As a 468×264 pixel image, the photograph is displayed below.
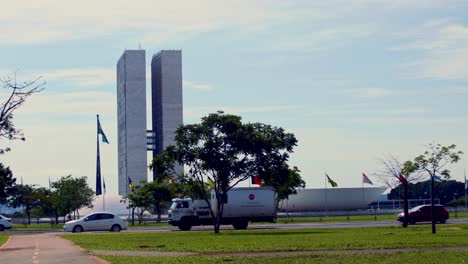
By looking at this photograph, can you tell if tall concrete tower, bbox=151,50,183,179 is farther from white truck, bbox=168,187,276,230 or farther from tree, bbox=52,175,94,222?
white truck, bbox=168,187,276,230

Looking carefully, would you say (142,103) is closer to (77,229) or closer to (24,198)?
(24,198)

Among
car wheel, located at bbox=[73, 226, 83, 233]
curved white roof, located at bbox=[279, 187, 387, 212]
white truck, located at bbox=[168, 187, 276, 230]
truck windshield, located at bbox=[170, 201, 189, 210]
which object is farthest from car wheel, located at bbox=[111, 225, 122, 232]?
curved white roof, located at bbox=[279, 187, 387, 212]

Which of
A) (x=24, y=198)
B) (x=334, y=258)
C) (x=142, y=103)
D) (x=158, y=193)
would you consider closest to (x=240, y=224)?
(x=158, y=193)

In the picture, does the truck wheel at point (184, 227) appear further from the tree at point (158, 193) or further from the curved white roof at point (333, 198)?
the curved white roof at point (333, 198)

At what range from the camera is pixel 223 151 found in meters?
53.0

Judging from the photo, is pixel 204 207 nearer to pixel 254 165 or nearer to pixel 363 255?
pixel 254 165

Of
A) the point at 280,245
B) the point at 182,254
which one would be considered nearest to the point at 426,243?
the point at 280,245

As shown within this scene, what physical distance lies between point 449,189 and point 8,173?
290ft

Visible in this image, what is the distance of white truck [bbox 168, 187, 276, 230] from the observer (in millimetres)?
63000

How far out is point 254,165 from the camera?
5450 cm

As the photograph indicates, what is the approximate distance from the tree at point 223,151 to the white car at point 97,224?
8.32 m

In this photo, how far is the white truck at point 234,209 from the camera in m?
63.0

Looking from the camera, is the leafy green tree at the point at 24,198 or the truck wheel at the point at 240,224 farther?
the leafy green tree at the point at 24,198

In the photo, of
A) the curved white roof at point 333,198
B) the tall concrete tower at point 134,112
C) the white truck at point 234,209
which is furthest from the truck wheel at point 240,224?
the tall concrete tower at point 134,112
